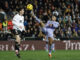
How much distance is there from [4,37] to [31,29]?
2.02 metres

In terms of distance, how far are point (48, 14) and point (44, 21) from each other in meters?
0.73

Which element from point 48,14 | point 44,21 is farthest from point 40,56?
point 48,14

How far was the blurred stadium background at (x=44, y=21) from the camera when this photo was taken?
67.1ft

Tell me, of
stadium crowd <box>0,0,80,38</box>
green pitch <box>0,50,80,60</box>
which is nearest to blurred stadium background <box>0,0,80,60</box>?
stadium crowd <box>0,0,80,38</box>

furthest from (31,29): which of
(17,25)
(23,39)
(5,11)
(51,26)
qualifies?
(17,25)

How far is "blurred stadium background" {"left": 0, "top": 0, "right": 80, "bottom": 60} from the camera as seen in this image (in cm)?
2044

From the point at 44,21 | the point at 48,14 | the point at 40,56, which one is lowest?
the point at 40,56

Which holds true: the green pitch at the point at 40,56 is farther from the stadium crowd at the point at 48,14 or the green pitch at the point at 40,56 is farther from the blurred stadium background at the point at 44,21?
the stadium crowd at the point at 48,14

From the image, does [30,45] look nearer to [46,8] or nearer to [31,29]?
[31,29]

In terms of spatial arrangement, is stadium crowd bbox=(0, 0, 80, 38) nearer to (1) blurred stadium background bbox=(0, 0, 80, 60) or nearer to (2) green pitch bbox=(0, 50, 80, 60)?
(1) blurred stadium background bbox=(0, 0, 80, 60)

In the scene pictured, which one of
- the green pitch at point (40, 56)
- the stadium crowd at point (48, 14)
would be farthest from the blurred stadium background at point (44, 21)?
the green pitch at point (40, 56)

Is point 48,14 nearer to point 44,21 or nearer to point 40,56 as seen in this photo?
point 44,21

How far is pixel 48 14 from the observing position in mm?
22734

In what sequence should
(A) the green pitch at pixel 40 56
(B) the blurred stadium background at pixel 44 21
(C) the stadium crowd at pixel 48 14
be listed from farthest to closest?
(C) the stadium crowd at pixel 48 14 < (B) the blurred stadium background at pixel 44 21 < (A) the green pitch at pixel 40 56
